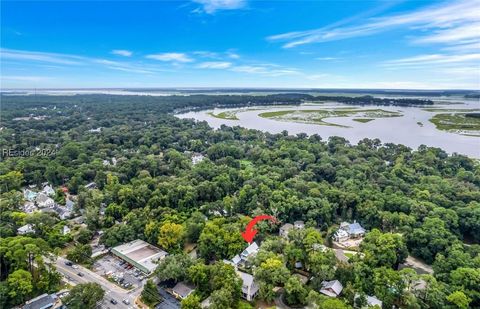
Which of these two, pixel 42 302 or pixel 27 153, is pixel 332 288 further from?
pixel 27 153

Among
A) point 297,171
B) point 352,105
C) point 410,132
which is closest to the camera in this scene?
point 297,171

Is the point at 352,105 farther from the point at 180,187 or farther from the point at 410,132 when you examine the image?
the point at 180,187

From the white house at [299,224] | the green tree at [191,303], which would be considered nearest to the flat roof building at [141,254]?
the green tree at [191,303]

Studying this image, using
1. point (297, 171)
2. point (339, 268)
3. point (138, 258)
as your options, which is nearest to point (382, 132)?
point (297, 171)

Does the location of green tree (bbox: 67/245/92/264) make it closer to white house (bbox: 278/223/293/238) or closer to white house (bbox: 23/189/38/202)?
white house (bbox: 23/189/38/202)

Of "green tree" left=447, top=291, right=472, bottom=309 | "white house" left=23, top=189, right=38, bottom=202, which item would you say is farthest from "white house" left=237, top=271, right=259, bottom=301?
"white house" left=23, top=189, right=38, bottom=202

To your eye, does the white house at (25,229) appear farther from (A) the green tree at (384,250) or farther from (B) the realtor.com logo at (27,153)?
(A) the green tree at (384,250)
